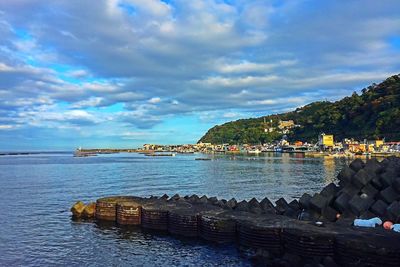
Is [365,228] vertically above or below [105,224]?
above

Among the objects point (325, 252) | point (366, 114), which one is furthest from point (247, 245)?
point (366, 114)

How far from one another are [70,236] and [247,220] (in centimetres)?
827

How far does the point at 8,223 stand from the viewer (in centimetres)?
2014

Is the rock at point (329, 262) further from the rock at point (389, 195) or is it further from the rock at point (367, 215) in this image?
the rock at point (389, 195)

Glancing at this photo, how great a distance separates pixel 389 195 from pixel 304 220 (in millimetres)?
3641

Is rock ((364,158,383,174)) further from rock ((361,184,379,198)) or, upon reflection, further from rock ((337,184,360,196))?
rock ((337,184,360,196))

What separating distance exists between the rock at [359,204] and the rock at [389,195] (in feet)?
1.54

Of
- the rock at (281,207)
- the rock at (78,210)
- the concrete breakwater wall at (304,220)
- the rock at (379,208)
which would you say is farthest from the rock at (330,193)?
the rock at (78,210)

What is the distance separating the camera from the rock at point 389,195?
1416cm

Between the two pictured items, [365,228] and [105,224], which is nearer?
[365,228]

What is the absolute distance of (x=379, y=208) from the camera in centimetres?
1364

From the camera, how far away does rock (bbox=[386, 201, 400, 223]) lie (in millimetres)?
12405

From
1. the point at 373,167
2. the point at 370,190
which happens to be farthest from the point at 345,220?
the point at 373,167

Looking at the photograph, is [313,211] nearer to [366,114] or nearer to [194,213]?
[194,213]
